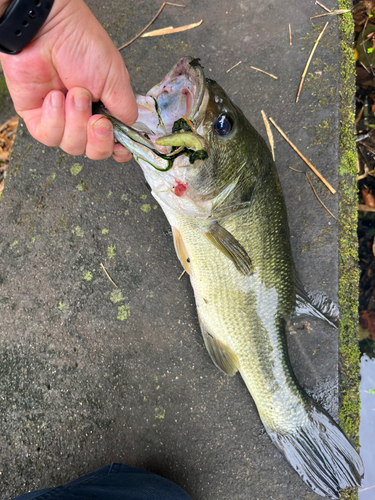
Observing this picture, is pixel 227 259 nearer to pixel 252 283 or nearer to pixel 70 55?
pixel 252 283

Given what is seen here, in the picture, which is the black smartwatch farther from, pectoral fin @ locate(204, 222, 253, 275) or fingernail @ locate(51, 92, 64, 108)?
pectoral fin @ locate(204, 222, 253, 275)

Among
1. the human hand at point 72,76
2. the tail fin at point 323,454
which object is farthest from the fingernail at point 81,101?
the tail fin at point 323,454

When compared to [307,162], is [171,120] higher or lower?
higher

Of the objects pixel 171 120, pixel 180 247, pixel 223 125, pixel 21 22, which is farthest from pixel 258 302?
pixel 21 22

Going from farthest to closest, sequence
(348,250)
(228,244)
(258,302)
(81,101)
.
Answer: (348,250) < (258,302) < (228,244) < (81,101)

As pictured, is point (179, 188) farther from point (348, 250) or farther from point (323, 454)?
point (323, 454)

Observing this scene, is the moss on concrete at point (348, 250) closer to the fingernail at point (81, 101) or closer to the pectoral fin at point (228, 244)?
the pectoral fin at point (228, 244)
